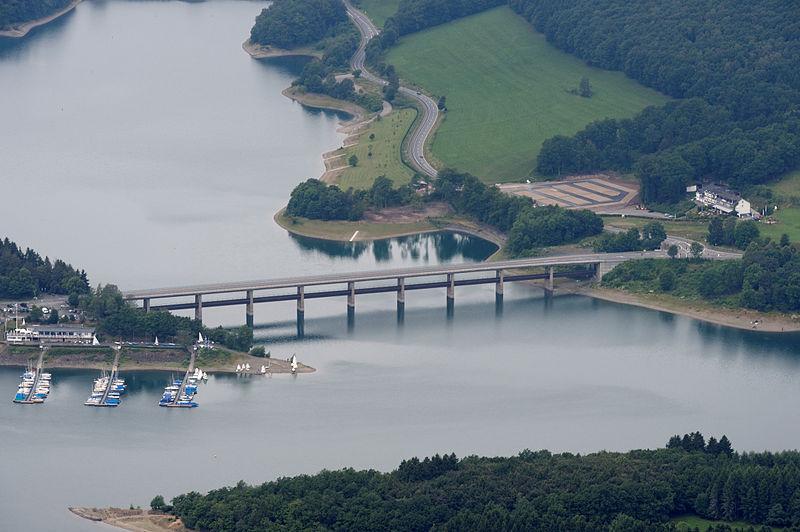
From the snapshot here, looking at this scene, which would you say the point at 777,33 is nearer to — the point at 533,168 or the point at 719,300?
the point at 533,168

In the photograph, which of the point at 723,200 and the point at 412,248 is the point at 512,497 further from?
the point at 723,200

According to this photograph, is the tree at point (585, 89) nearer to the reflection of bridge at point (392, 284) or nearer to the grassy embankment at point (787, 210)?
the grassy embankment at point (787, 210)

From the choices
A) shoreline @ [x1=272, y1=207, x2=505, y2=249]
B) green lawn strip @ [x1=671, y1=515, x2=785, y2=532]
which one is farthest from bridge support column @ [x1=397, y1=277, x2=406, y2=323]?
green lawn strip @ [x1=671, y1=515, x2=785, y2=532]

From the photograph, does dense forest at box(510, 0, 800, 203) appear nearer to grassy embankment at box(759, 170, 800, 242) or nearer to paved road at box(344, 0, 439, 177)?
grassy embankment at box(759, 170, 800, 242)

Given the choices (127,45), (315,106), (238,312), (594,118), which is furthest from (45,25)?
(238,312)

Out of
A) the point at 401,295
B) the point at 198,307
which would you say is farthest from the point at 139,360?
the point at 401,295

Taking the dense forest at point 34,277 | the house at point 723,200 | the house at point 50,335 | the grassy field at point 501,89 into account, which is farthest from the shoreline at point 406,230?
the house at point 50,335

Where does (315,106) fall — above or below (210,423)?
above
